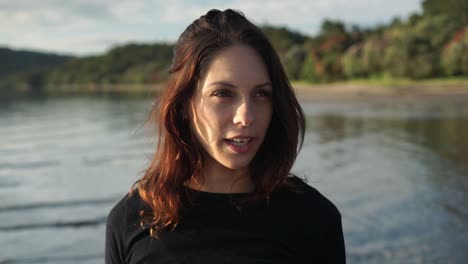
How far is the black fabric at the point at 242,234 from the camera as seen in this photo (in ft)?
5.87

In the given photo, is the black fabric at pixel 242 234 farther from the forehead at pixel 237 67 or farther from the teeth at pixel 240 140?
the forehead at pixel 237 67

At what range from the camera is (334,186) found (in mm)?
10039

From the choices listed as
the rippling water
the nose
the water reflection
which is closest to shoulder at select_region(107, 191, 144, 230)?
the nose

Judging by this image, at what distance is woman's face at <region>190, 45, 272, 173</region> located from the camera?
1797 mm

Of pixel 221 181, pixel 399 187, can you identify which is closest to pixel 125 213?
pixel 221 181

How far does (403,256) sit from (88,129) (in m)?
19.0

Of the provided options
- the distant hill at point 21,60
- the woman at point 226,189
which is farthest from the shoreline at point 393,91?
the distant hill at point 21,60

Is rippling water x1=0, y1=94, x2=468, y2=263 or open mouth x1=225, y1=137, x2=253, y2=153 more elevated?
open mouth x1=225, y1=137, x2=253, y2=153

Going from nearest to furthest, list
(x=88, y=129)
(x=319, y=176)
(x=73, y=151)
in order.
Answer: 1. (x=319, y=176)
2. (x=73, y=151)
3. (x=88, y=129)

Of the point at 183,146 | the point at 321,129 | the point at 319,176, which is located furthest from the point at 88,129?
the point at 183,146

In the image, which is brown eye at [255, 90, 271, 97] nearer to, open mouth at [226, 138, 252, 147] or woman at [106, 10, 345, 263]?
woman at [106, 10, 345, 263]

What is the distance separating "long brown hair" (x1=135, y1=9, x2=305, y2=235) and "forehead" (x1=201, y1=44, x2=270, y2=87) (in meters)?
0.02

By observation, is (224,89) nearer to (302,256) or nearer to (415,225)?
(302,256)

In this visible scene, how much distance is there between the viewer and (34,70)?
134 metres
